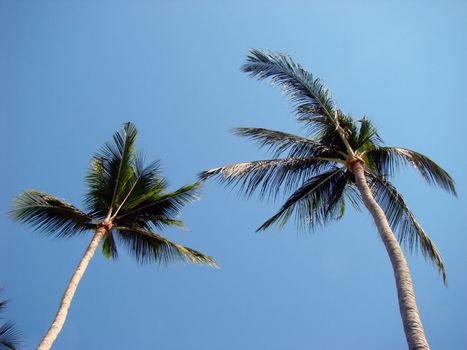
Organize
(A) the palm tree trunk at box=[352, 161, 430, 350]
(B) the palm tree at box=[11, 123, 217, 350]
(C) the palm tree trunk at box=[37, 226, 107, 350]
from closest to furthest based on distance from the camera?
(A) the palm tree trunk at box=[352, 161, 430, 350]
(C) the palm tree trunk at box=[37, 226, 107, 350]
(B) the palm tree at box=[11, 123, 217, 350]

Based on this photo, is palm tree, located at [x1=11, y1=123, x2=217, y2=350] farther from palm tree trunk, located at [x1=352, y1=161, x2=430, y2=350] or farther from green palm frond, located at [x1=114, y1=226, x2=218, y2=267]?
palm tree trunk, located at [x1=352, y1=161, x2=430, y2=350]

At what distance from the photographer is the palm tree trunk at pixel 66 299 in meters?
7.43

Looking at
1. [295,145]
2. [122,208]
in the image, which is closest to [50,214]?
[122,208]

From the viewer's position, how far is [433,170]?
377 inches

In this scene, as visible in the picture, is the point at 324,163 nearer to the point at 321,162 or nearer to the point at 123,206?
the point at 321,162

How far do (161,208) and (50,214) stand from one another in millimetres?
2944

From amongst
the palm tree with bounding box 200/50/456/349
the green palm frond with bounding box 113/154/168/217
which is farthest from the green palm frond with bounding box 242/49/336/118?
the green palm frond with bounding box 113/154/168/217

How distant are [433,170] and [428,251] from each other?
198 cm

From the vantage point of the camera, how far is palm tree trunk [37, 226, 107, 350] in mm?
7426

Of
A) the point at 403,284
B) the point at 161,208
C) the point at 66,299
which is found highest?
the point at 161,208

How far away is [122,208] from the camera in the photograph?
36.3ft

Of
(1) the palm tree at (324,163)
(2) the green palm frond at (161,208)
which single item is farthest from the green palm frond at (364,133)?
(2) the green palm frond at (161,208)

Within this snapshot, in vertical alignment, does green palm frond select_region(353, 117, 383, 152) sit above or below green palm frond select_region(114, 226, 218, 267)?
above

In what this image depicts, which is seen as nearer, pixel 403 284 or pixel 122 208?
pixel 403 284
